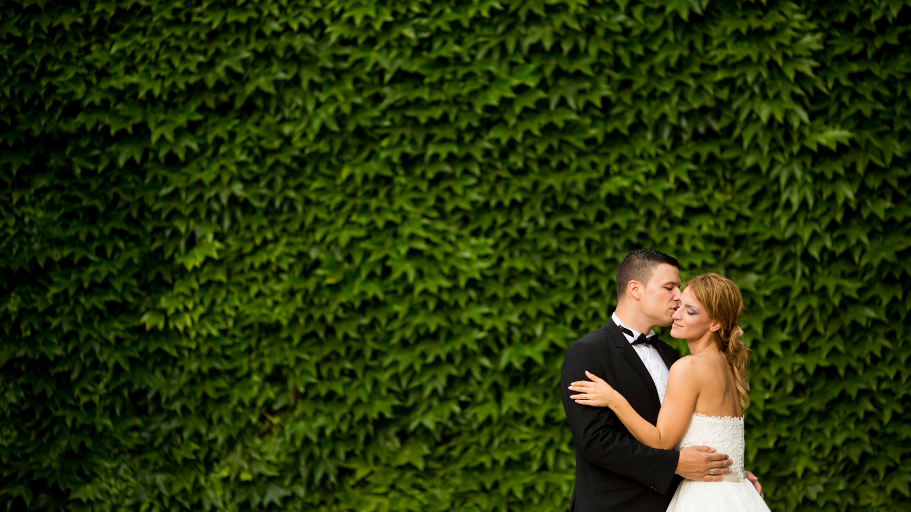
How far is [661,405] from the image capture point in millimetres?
2730

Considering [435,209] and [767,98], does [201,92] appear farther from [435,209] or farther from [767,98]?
[767,98]

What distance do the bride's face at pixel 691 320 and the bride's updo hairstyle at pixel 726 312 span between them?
22 millimetres

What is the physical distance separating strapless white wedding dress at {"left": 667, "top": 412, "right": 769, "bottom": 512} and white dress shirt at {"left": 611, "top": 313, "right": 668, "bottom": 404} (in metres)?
0.23

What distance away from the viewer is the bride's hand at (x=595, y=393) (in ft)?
8.30

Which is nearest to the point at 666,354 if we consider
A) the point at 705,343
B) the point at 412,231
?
the point at 705,343

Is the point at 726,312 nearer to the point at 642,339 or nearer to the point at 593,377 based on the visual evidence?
the point at 642,339

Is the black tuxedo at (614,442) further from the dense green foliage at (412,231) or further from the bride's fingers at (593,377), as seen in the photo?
the dense green foliage at (412,231)

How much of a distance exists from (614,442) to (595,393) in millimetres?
208

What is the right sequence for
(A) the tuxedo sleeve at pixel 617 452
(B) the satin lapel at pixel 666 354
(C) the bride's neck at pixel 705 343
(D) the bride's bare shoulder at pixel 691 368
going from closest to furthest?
(A) the tuxedo sleeve at pixel 617 452, (D) the bride's bare shoulder at pixel 691 368, (C) the bride's neck at pixel 705 343, (B) the satin lapel at pixel 666 354

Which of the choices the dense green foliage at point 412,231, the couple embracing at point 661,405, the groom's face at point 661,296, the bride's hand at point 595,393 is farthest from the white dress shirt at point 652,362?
the dense green foliage at point 412,231

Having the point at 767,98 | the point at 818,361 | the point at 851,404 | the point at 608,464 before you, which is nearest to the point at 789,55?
the point at 767,98

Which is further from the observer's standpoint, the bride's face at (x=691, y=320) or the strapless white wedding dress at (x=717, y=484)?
the bride's face at (x=691, y=320)

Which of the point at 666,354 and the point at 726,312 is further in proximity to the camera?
the point at 666,354

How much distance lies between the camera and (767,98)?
4035 mm
